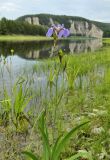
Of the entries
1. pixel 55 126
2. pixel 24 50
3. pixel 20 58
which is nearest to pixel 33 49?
pixel 24 50

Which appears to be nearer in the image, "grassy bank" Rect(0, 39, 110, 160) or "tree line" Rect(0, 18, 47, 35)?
"grassy bank" Rect(0, 39, 110, 160)

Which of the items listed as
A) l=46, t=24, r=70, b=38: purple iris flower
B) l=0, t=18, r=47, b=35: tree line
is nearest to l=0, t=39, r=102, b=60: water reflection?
l=46, t=24, r=70, b=38: purple iris flower

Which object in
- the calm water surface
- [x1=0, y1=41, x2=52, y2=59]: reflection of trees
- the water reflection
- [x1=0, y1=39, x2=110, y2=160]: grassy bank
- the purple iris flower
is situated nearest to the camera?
the purple iris flower

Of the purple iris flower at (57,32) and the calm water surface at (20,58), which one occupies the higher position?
the purple iris flower at (57,32)

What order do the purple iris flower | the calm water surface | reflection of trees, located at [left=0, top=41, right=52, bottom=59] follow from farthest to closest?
reflection of trees, located at [left=0, top=41, right=52, bottom=59] → the calm water surface → the purple iris flower

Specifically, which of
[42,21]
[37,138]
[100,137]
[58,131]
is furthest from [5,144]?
[42,21]

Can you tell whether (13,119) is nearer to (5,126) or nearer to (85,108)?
(5,126)

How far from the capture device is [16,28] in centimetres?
9312

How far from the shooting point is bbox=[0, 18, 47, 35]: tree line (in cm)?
8489

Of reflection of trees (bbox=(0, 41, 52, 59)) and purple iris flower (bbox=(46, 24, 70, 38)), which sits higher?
purple iris flower (bbox=(46, 24, 70, 38))

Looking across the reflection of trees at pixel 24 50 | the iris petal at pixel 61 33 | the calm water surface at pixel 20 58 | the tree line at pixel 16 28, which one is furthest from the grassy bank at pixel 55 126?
the tree line at pixel 16 28

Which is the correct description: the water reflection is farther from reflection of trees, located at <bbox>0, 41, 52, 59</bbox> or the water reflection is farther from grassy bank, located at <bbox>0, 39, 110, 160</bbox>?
grassy bank, located at <bbox>0, 39, 110, 160</bbox>

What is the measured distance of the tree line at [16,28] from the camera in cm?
8489

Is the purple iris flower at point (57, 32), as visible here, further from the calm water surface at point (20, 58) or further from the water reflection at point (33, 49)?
the water reflection at point (33, 49)
